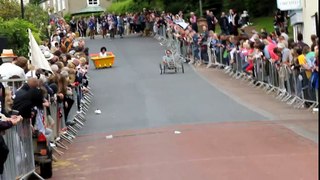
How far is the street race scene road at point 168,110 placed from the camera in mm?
12516

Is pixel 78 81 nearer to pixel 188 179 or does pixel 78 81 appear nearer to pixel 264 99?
pixel 264 99

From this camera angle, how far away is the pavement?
12703mm

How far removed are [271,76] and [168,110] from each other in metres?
4.50

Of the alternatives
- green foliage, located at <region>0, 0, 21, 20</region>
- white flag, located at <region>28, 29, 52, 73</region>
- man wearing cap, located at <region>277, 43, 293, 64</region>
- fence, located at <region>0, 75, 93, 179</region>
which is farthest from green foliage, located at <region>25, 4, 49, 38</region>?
fence, located at <region>0, 75, 93, 179</region>

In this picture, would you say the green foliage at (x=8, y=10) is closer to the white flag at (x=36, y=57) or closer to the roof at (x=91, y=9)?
the white flag at (x=36, y=57)

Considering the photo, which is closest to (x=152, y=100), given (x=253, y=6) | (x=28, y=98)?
(x=28, y=98)

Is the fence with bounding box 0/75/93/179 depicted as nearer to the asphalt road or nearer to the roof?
the asphalt road

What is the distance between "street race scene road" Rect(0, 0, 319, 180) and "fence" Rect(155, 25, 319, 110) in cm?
4

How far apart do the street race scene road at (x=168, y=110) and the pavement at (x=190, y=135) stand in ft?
0.10

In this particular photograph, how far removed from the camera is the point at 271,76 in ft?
80.1

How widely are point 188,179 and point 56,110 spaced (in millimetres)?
5670

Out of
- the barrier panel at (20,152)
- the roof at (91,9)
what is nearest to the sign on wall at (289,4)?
the barrier panel at (20,152)

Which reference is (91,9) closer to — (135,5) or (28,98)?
(135,5)

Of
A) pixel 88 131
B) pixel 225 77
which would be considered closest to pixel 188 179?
pixel 88 131
